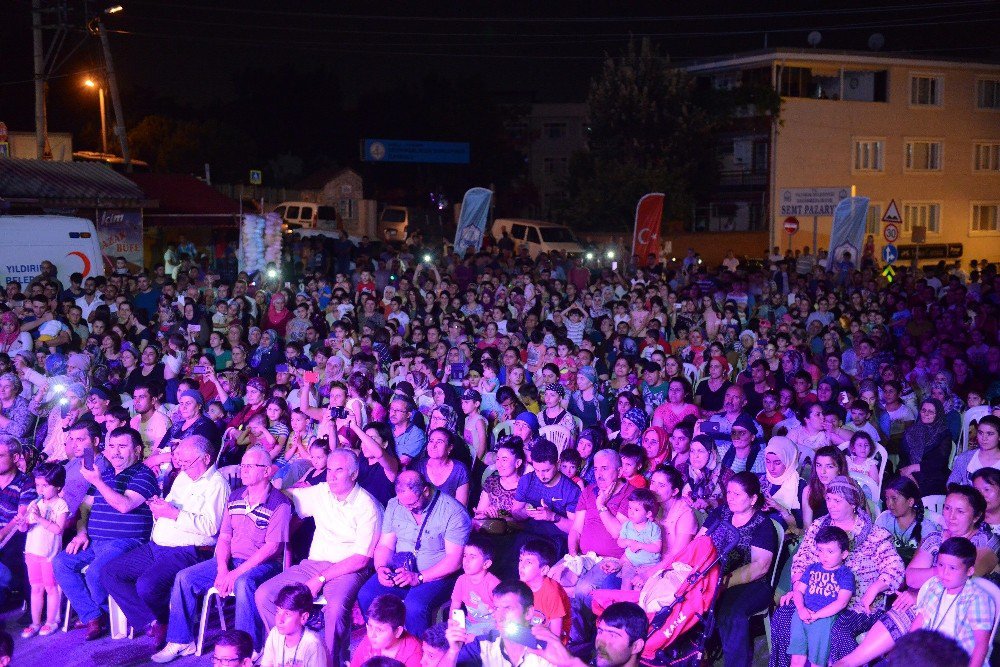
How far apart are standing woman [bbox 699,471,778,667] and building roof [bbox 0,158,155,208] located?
1860 cm

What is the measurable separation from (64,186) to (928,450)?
1880 cm

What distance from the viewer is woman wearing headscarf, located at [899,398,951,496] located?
7.84 meters

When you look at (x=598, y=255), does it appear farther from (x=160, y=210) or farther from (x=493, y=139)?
(x=493, y=139)

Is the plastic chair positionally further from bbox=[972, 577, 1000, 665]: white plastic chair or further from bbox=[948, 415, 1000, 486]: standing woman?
bbox=[972, 577, 1000, 665]: white plastic chair

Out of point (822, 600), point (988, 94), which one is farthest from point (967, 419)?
point (988, 94)

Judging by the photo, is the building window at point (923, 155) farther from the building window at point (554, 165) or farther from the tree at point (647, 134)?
the building window at point (554, 165)

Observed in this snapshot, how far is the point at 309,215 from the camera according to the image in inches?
1347

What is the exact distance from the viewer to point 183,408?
820 cm

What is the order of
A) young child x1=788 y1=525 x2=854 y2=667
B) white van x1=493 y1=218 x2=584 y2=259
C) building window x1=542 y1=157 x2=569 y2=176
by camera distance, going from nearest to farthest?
young child x1=788 y1=525 x2=854 y2=667
white van x1=493 y1=218 x2=584 y2=259
building window x1=542 y1=157 x2=569 y2=176

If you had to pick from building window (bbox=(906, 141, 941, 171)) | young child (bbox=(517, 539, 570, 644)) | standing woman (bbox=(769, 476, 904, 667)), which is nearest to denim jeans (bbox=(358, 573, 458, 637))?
young child (bbox=(517, 539, 570, 644))

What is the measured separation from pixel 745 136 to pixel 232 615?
102ft

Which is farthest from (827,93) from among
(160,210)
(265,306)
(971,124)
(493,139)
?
(265,306)

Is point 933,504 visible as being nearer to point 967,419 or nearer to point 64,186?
point 967,419

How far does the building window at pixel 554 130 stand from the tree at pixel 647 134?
24259 millimetres
